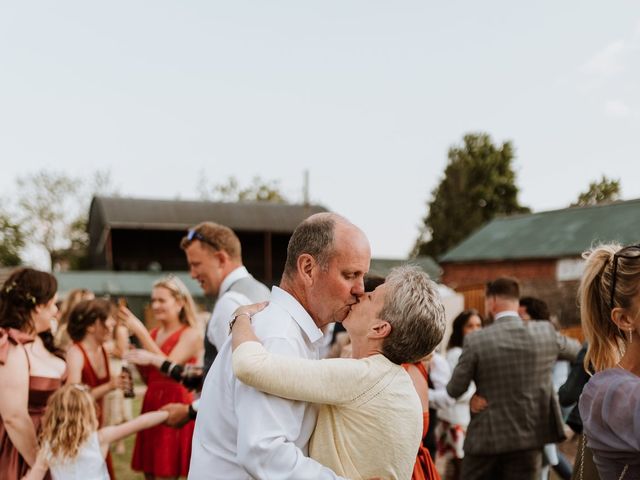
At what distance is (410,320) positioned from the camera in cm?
192

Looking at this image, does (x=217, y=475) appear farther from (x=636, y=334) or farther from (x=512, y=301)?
(x=512, y=301)

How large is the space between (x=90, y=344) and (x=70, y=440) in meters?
1.58

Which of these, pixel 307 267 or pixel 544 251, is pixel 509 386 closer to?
pixel 307 267

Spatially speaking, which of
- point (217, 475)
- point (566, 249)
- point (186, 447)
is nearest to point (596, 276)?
point (217, 475)

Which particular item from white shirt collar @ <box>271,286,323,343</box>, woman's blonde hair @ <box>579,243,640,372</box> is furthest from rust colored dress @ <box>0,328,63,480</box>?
woman's blonde hair @ <box>579,243,640,372</box>

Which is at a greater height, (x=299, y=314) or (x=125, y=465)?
(x=299, y=314)

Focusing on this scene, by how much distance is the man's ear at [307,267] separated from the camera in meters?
1.92

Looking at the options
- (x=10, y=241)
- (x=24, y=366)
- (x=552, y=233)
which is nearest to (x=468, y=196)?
(x=552, y=233)

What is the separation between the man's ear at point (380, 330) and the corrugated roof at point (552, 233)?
20.1 metres

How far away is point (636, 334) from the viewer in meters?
2.10

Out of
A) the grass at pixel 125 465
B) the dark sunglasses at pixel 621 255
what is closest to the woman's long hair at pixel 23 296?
the dark sunglasses at pixel 621 255

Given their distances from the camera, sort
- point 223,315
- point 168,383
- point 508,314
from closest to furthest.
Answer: point 223,315 < point 508,314 < point 168,383

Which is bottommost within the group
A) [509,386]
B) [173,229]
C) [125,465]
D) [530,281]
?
[125,465]

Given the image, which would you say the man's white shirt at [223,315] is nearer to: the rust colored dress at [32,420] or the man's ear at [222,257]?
the man's ear at [222,257]
